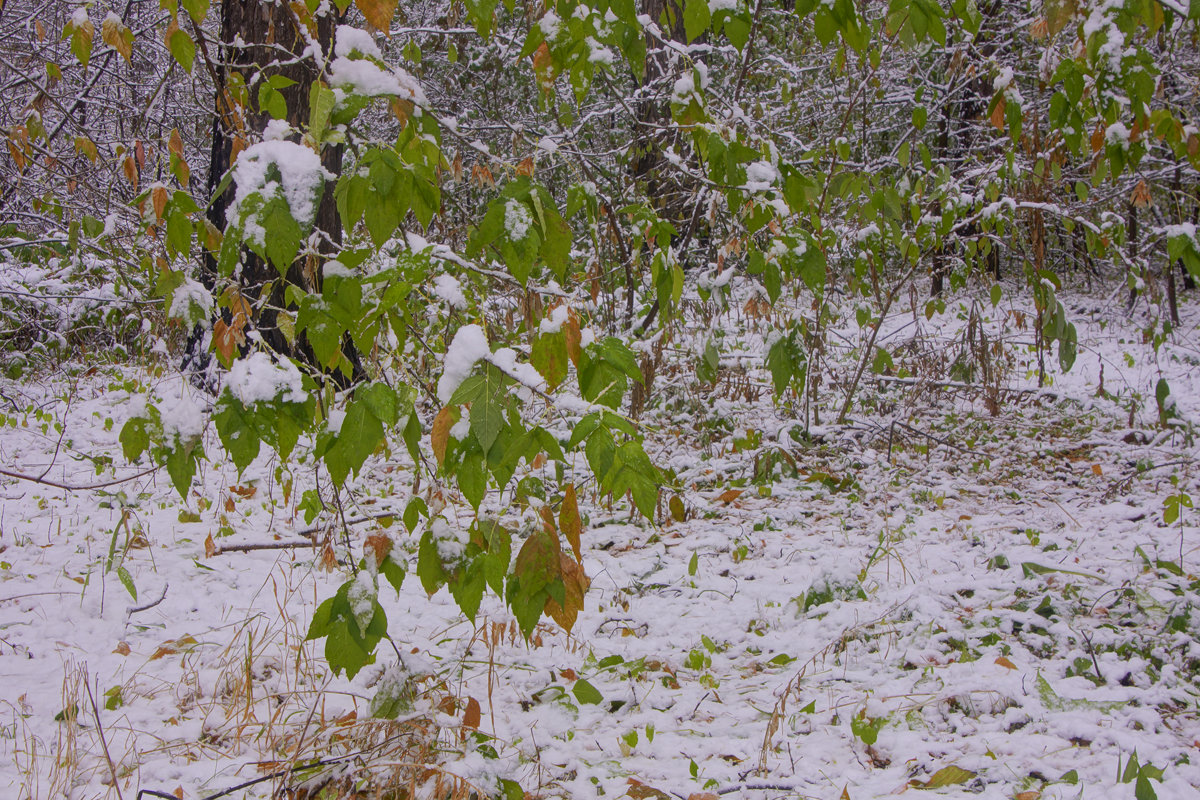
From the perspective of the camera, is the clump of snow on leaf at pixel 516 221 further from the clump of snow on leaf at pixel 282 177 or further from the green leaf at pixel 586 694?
the green leaf at pixel 586 694

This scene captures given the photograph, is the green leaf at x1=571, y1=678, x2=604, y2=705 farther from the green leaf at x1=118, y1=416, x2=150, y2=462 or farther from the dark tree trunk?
the dark tree trunk

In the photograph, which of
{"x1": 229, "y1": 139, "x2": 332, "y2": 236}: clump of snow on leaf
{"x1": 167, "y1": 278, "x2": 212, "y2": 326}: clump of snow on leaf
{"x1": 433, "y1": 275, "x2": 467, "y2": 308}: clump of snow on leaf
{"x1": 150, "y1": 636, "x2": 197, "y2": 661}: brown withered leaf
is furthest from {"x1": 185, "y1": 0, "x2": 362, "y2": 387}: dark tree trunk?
{"x1": 229, "y1": 139, "x2": 332, "y2": 236}: clump of snow on leaf

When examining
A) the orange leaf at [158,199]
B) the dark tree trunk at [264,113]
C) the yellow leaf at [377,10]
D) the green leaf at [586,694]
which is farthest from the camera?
the dark tree trunk at [264,113]

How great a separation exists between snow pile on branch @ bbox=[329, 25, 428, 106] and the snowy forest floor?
2.65ft

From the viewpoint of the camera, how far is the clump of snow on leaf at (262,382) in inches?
49.0

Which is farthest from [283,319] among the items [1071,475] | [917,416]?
[917,416]

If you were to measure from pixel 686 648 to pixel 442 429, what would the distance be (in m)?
1.68

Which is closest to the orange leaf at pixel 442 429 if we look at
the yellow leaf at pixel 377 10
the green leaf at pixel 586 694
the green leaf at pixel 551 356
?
the green leaf at pixel 551 356

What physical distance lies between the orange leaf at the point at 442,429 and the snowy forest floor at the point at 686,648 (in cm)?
77

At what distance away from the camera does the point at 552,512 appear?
160 centimetres

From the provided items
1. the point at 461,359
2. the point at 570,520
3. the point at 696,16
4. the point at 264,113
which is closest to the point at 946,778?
the point at 570,520

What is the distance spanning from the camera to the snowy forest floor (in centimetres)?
184

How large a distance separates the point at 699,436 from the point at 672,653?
8.25 ft

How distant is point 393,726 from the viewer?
6.12 ft
